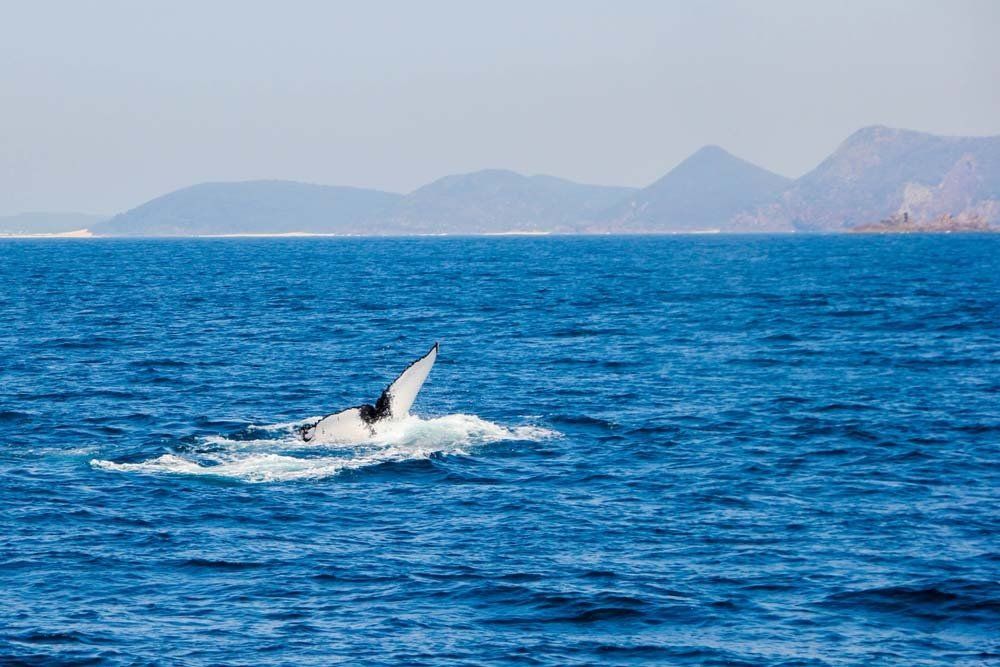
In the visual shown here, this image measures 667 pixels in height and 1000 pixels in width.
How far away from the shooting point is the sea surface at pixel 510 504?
17844 mm

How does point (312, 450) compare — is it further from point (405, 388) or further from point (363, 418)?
point (405, 388)

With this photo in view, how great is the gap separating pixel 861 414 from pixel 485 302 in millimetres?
45864

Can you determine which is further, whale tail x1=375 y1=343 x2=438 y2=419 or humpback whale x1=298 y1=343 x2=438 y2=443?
humpback whale x1=298 y1=343 x2=438 y2=443

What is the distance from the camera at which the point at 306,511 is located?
24.2 metres

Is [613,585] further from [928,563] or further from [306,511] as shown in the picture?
[306,511]

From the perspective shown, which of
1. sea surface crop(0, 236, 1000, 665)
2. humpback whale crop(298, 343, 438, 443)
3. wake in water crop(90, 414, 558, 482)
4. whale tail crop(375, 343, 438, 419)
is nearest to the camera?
sea surface crop(0, 236, 1000, 665)

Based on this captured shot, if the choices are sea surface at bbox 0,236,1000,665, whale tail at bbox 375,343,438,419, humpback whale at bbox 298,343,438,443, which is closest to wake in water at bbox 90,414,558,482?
sea surface at bbox 0,236,1000,665

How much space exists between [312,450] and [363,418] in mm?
1751

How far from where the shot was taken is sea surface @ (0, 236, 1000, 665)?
58.5ft

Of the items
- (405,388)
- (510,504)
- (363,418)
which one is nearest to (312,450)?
(363,418)

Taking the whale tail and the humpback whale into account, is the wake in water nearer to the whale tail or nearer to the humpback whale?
the humpback whale

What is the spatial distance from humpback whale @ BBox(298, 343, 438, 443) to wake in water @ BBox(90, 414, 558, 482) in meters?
0.27

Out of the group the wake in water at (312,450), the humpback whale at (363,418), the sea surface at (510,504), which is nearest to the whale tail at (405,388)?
the humpback whale at (363,418)

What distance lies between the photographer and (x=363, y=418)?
31.0 meters
